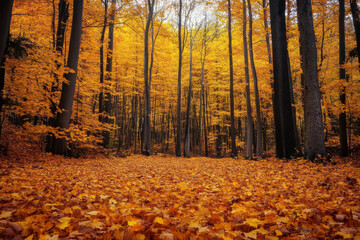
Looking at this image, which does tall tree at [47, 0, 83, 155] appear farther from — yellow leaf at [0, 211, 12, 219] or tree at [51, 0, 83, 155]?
yellow leaf at [0, 211, 12, 219]

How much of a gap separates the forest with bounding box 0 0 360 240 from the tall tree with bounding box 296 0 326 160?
0.04 metres

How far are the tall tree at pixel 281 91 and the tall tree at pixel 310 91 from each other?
49.2 inches

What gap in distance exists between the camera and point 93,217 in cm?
226

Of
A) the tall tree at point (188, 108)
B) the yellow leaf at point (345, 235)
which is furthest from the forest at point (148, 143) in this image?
the tall tree at point (188, 108)

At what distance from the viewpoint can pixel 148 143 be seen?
49.9 ft

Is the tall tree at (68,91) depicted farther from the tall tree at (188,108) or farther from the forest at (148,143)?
the tall tree at (188,108)

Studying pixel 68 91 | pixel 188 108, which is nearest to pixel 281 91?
pixel 68 91

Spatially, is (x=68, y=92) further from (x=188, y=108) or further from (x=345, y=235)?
(x=188, y=108)

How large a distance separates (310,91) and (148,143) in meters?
10.9

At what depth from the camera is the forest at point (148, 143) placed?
6.89ft

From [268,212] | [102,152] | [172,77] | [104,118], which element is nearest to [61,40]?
[104,118]

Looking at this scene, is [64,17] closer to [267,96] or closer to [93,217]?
[93,217]

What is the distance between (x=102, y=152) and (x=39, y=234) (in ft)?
38.7

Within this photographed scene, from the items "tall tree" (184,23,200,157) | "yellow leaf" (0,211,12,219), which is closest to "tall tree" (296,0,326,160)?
"yellow leaf" (0,211,12,219)
